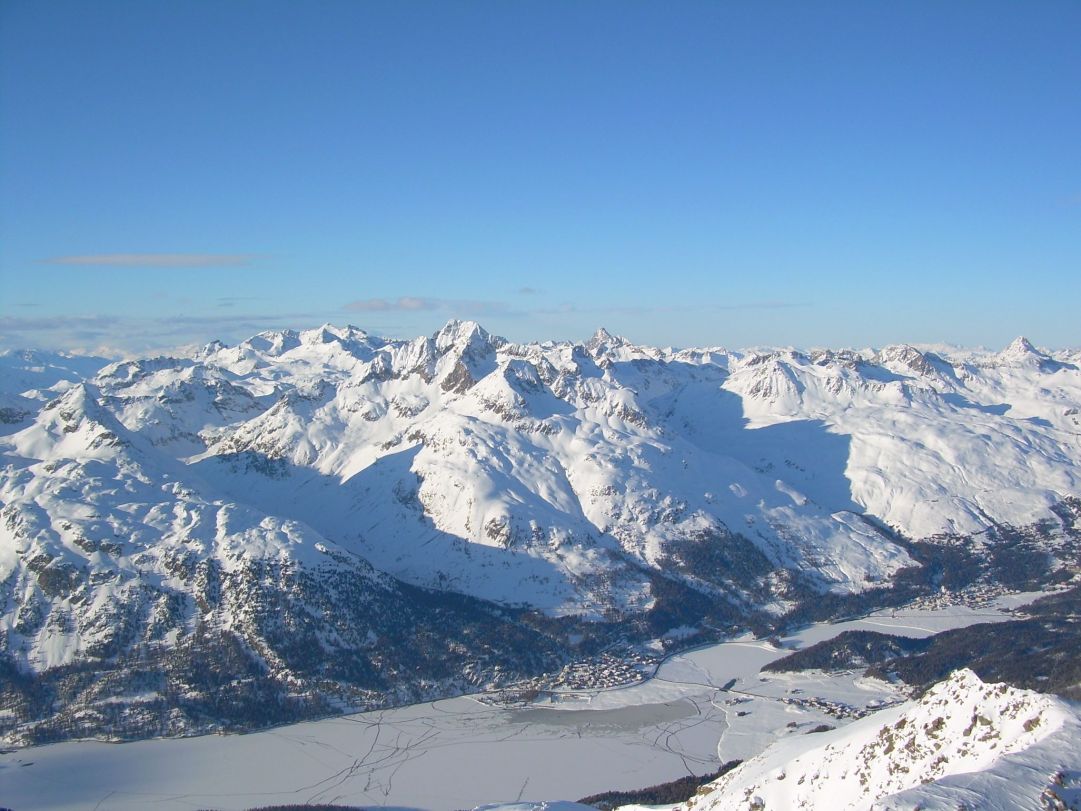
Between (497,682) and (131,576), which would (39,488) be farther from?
(497,682)

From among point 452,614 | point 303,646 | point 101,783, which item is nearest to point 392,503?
point 452,614

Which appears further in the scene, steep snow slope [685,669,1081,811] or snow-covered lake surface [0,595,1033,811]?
snow-covered lake surface [0,595,1033,811]

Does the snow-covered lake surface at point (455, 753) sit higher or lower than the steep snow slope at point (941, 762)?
lower

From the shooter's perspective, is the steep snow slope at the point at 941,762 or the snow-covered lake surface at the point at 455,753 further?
the snow-covered lake surface at the point at 455,753

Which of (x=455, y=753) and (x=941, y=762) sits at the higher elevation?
(x=941, y=762)

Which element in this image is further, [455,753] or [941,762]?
[455,753]
